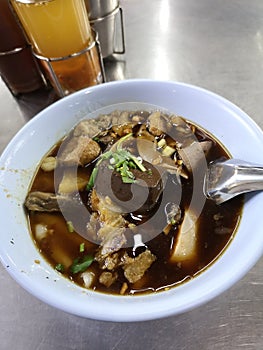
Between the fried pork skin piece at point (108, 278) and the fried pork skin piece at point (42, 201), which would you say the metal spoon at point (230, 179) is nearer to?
the fried pork skin piece at point (108, 278)

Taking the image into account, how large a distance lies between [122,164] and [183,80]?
1.12 metres

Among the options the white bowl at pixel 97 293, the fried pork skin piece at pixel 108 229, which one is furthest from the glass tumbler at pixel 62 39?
the fried pork skin piece at pixel 108 229

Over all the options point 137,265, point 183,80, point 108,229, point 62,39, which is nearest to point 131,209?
point 108,229

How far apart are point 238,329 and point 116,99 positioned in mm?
1101

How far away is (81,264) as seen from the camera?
1.17 meters

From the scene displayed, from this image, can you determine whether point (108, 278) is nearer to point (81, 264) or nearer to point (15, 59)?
point (81, 264)

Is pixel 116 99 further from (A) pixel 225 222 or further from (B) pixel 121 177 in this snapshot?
(A) pixel 225 222

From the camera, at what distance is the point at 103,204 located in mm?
1270

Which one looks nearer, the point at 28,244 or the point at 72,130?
the point at 28,244

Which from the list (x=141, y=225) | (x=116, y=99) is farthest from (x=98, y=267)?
(x=116, y=99)

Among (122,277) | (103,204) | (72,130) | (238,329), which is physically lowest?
(238,329)

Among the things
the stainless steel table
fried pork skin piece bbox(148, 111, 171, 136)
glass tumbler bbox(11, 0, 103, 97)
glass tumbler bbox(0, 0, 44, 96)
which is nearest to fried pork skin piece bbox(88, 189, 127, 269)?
the stainless steel table

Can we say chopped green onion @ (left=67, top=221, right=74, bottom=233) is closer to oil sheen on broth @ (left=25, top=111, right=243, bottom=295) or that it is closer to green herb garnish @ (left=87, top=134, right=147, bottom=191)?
oil sheen on broth @ (left=25, top=111, right=243, bottom=295)

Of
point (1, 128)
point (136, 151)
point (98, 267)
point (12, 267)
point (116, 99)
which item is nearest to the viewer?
point (12, 267)
